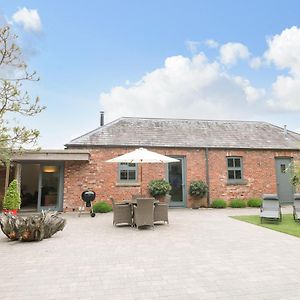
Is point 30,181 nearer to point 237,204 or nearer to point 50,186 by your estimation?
point 50,186

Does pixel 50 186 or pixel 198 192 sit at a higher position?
pixel 50 186

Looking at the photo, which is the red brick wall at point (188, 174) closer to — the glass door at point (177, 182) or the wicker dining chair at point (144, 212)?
the glass door at point (177, 182)

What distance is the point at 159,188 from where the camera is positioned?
12.5 meters

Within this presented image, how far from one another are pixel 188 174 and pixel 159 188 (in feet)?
7.04

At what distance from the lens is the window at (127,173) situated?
518 inches

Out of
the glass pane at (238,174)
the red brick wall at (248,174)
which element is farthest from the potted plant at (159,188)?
the glass pane at (238,174)

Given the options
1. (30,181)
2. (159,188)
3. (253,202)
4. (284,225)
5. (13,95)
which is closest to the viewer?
(13,95)

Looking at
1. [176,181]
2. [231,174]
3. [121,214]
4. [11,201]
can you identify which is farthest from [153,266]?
[231,174]

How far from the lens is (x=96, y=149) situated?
13039 millimetres

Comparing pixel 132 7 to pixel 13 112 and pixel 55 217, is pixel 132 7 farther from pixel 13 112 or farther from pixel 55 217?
pixel 55 217

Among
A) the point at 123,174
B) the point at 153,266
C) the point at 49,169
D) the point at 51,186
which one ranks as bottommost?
the point at 153,266

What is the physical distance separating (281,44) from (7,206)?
15.4 m

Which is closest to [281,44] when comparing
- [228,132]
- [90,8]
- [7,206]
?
[228,132]

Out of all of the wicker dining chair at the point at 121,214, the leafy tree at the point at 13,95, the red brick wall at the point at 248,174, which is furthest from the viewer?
the red brick wall at the point at 248,174
